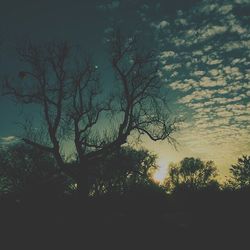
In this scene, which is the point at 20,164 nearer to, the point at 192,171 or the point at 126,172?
the point at 126,172

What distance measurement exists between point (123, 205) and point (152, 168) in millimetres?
39023

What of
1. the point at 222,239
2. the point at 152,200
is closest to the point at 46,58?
the point at 152,200

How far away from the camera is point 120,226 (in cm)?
1197

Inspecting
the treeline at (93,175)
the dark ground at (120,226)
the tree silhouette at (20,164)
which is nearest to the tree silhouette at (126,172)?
the treeline at (93,175)

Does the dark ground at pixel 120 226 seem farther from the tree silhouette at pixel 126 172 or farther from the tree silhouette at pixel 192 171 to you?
the tree silhouette at pixel 192 171

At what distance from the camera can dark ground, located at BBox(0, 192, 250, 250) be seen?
1004 centimetres

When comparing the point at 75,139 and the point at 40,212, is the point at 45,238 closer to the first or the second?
the point at 40,212

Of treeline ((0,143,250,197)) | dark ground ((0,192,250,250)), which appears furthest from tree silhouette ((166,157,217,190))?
dark ground ((0,192,250,250))

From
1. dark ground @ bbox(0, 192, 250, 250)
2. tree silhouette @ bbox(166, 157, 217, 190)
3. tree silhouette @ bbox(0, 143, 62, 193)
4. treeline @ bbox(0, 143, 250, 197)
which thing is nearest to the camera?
dark ground @ bbox(0, 192, 250, 250)

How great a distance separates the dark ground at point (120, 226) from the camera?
10039 millimetres

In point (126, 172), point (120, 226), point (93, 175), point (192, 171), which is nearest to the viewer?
point (120, 226)

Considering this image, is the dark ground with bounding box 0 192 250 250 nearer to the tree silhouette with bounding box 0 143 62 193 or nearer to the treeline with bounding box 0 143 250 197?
the treeline with bounding box 0 143 250 197

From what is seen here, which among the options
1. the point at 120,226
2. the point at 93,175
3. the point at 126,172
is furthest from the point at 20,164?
the point at 120,226

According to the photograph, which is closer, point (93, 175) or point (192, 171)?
point (93, 175)
